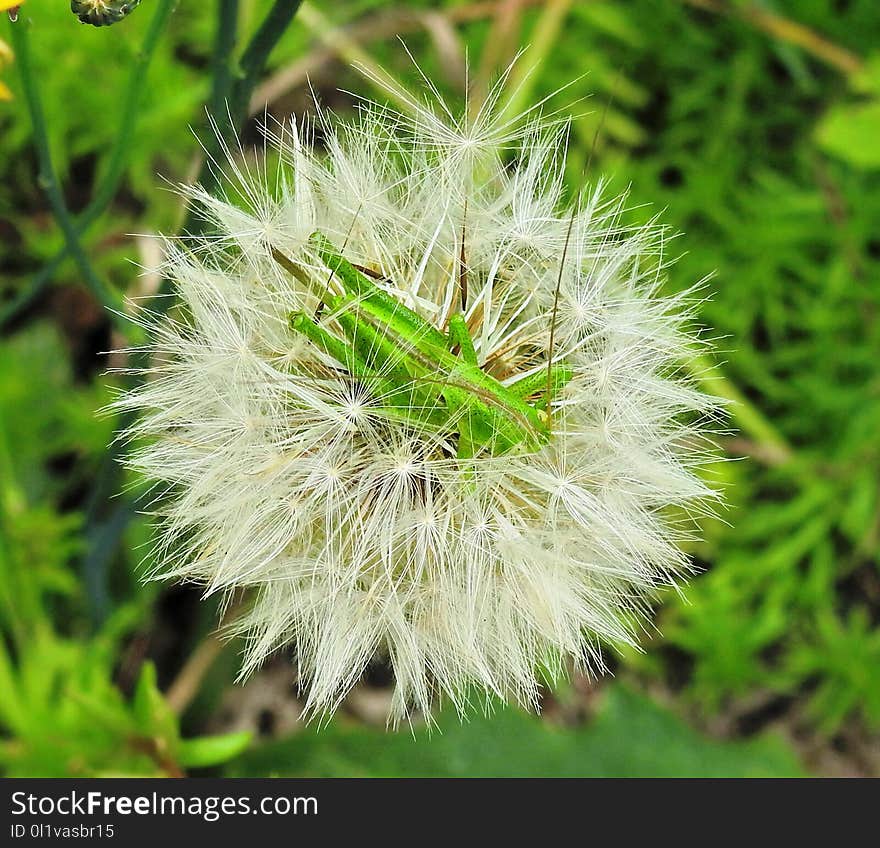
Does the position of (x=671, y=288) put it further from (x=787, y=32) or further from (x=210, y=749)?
(x=210, y=749)

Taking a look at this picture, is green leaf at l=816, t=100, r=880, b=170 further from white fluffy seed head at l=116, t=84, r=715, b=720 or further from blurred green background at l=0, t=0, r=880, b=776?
white fluffy seed head at l=116, t=84, r=715, b=720

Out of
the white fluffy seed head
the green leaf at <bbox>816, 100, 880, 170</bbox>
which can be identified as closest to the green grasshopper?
the white fluffy seed head

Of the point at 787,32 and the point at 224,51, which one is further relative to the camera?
the point at 787,32

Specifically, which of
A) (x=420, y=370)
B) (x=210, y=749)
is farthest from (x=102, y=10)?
(x=210, y=749)

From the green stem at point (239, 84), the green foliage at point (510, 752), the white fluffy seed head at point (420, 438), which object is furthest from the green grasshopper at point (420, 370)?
the green foliage at point (510, 752)

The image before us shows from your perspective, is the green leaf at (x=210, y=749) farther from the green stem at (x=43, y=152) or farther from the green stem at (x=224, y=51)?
the green stem at (x=224, y=51)
